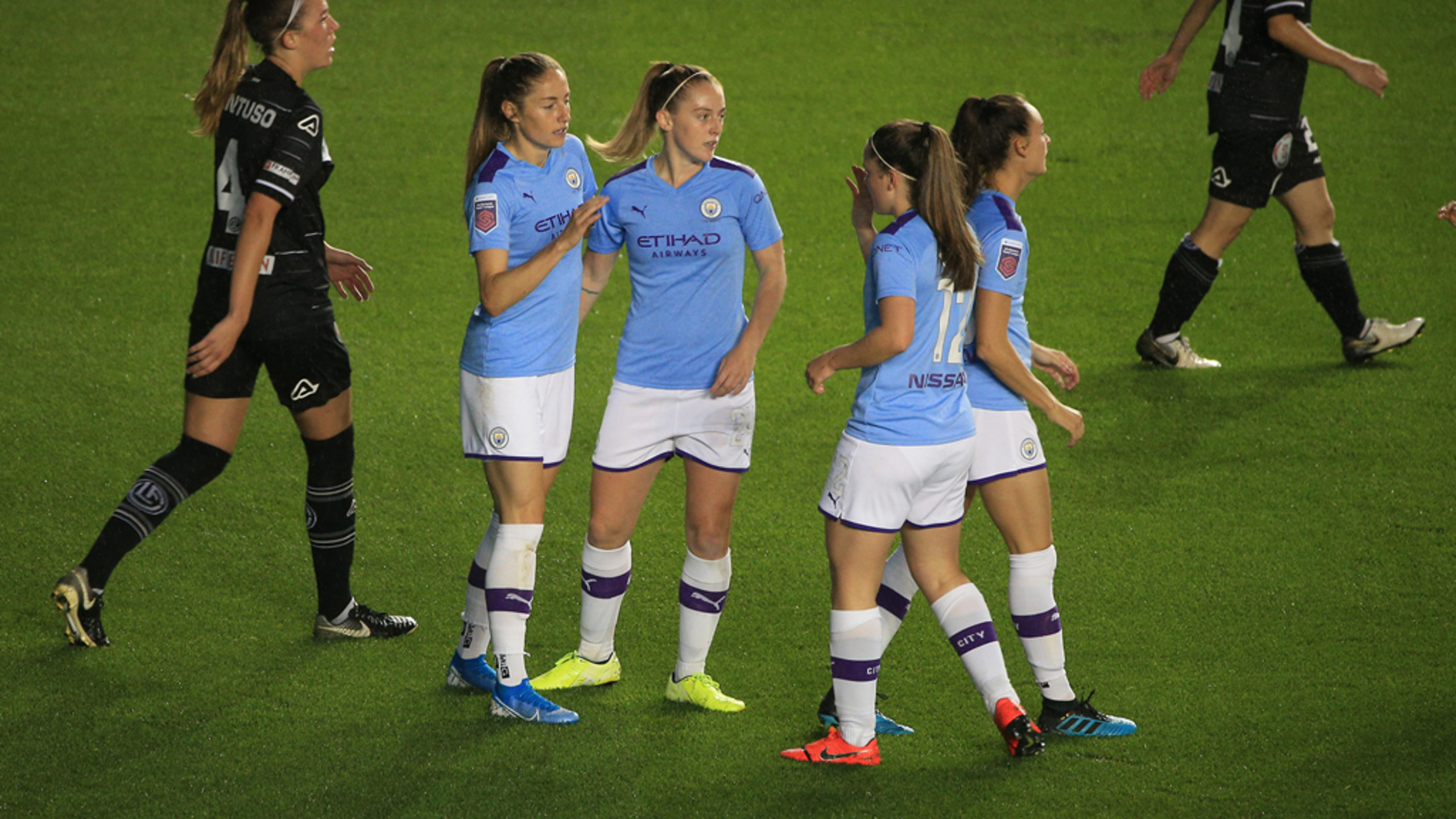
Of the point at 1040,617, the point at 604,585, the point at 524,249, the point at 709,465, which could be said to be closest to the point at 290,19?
the point at 524,249

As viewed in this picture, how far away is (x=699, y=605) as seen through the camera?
3.57 meters

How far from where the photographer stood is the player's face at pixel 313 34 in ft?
11.6

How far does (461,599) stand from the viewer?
4.25m

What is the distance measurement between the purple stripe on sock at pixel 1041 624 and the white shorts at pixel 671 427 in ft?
2.70

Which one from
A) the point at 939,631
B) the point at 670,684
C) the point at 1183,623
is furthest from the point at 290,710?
the point at 1183,623

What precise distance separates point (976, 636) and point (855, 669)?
306 mm

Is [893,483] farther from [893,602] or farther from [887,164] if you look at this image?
[887,164]

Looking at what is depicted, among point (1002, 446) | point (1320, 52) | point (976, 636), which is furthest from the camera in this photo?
point (1320, 52)

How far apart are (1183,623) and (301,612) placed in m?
2.71

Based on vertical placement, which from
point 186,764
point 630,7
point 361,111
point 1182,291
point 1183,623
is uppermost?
point 630,7

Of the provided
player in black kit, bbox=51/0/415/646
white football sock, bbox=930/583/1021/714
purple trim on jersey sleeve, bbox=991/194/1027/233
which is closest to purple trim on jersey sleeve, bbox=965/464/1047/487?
white football sock, bbox=930/583/1021/714

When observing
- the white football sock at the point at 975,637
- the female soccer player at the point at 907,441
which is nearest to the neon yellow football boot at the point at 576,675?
the female soccer player at the point at 907,441

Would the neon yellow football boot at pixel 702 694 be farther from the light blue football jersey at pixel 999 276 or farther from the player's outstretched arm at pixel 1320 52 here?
the player's outstretched arm at pixel 1320 52

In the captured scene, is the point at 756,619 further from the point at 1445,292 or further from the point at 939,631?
the point at 1445,292
